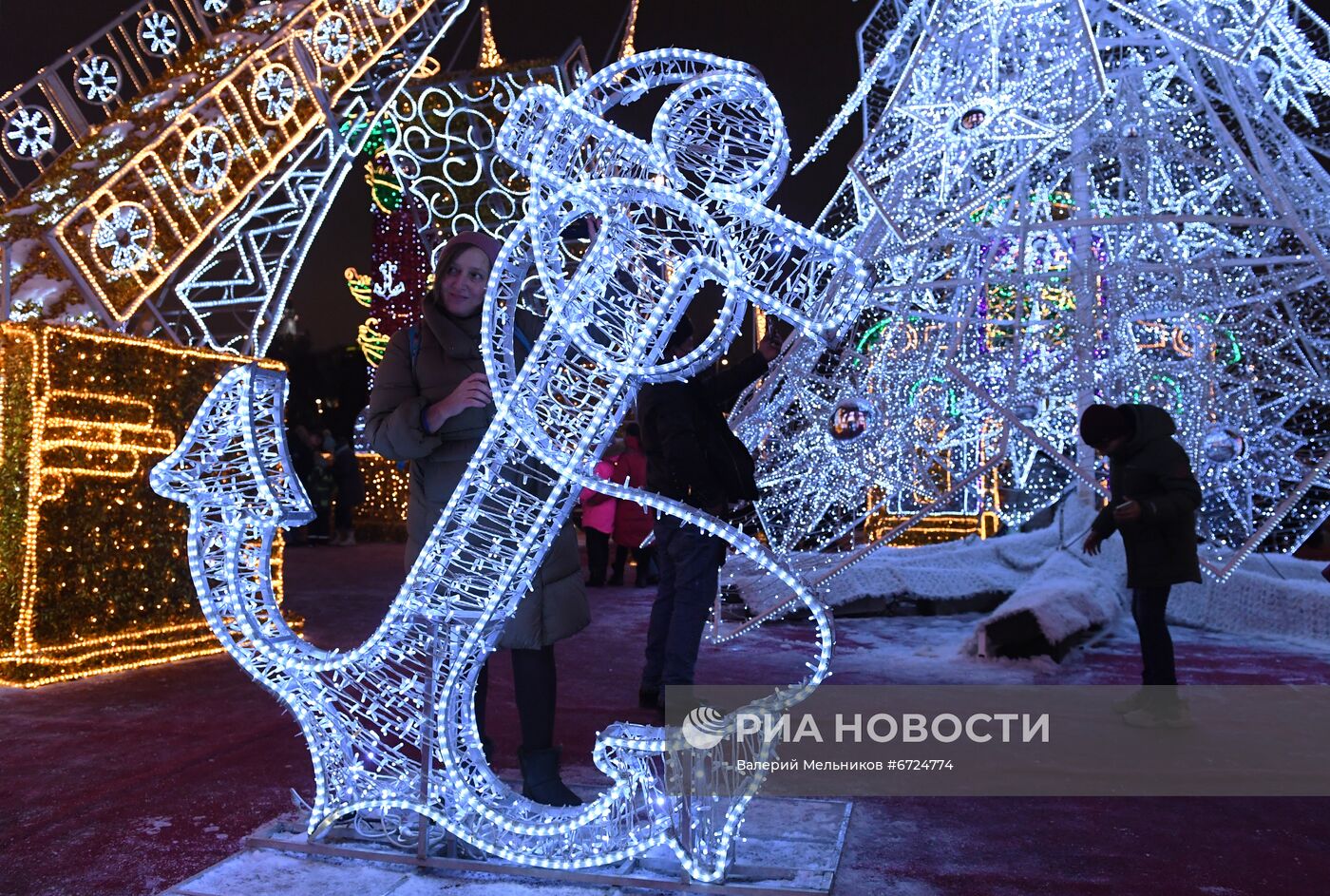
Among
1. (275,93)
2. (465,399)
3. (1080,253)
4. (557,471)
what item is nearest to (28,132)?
(275,93)

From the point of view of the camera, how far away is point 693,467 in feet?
15.0

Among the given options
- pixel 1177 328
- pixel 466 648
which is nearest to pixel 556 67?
pixel 1177 328

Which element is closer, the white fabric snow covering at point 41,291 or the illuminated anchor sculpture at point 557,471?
the illuminated anchor sculpture at point 557,471

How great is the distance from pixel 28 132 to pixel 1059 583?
7.16m

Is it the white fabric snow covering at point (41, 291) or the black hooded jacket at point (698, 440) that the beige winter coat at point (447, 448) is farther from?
the white fabric snow covering at point (41, 291)

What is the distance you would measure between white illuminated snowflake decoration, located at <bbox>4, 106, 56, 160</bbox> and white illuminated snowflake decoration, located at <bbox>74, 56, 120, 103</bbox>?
309 millimetres

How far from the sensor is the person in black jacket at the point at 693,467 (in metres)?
4.59

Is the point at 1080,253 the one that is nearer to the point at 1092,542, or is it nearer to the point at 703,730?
the point at 1092,542

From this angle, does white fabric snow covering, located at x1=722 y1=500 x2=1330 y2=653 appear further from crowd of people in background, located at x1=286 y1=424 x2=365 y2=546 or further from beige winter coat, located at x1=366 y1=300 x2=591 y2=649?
crowd of people in background, located at x1=286 y1=424 x2=365 y2=546

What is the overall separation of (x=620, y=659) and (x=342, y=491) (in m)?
10.4

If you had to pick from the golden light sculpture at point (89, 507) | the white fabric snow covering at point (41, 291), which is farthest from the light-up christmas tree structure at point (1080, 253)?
the white fabric snow covering at point (41, 291)

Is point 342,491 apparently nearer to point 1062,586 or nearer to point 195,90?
point 195,90

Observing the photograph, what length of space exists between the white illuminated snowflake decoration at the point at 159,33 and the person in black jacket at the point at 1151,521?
21.9 ft

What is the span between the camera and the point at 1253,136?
562 centimetres
